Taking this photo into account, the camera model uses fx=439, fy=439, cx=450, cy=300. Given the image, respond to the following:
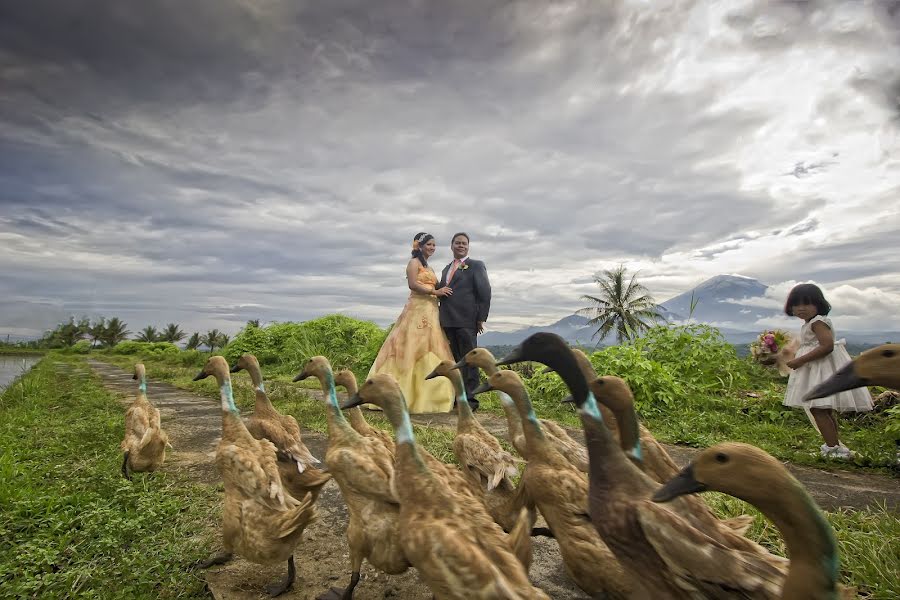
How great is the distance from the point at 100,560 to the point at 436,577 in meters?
2.66

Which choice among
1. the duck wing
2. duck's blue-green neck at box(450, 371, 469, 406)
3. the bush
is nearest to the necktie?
the bush

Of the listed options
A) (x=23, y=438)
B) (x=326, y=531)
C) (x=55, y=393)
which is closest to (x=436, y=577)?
(x=326, y=531)

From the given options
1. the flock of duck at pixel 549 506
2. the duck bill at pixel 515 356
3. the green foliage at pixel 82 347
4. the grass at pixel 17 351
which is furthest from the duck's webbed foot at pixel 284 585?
the green foliage at pixel 82 347

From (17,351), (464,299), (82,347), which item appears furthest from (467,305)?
(17,351)

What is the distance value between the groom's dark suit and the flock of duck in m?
4.59

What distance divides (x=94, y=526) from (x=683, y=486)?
14.3 ft

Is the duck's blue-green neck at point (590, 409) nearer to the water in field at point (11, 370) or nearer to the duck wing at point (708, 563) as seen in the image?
the duck wing at point (708, 563)

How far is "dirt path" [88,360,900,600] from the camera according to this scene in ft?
9.44

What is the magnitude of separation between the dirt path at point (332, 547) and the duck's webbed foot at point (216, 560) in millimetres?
49

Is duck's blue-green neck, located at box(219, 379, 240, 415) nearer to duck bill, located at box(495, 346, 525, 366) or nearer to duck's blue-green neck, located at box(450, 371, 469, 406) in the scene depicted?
duck's blue-green neck, located at box(450, 371, 469, 406)

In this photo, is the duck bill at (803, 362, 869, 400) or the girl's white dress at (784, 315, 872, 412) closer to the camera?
the duck bill at (803, 362, 869, 400)

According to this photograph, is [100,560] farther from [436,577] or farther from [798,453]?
[798,453]

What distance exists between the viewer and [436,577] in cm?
216

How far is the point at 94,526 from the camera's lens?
356 centimetres
